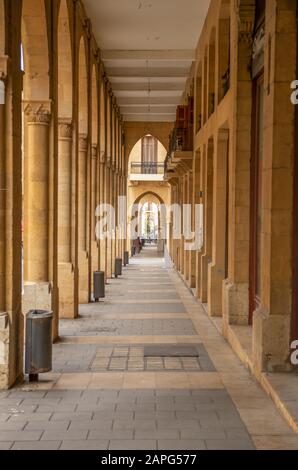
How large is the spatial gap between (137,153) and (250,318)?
124 feet

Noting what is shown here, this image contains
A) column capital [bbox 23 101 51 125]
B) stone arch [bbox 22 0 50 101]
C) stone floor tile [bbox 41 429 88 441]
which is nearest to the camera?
stone floor tile [bbox 41 429 88 441]

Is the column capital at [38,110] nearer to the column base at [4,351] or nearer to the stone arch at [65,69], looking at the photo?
the stone arch at [65,69]

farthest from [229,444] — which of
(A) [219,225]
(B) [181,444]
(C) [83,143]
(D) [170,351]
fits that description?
(C) [83,143]

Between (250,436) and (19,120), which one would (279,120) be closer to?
(19,120)

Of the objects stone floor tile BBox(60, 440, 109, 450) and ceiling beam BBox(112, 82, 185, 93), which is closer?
stone floor tile BBox(60, 440, 109, 450)

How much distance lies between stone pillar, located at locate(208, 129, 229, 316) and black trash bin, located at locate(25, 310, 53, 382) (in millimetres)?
6557

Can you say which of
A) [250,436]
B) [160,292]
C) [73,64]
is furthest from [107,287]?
[250,436]

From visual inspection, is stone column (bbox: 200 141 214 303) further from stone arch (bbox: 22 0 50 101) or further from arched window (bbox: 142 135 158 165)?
arched window (bbox: 142 135 158 165)

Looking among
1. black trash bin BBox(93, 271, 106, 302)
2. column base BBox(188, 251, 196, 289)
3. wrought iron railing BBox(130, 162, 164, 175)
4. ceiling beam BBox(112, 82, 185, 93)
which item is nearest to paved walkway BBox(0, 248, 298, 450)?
black trash bin BBox(93, 271, 106, 302)

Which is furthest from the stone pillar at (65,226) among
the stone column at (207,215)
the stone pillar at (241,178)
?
the stone pillar at (241,178)

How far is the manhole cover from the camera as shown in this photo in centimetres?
1050

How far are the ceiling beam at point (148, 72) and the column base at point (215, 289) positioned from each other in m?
11.5

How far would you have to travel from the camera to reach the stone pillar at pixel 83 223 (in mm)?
17172

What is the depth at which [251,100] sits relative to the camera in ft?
37.6
